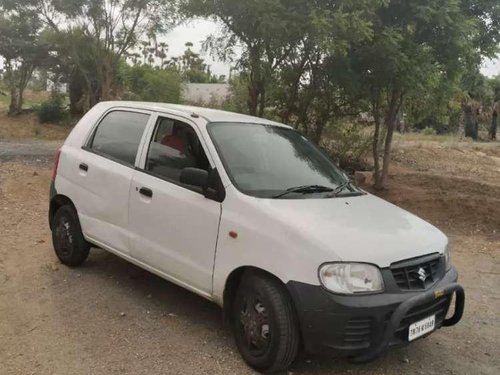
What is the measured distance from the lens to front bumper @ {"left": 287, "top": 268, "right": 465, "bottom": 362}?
327 centimetres

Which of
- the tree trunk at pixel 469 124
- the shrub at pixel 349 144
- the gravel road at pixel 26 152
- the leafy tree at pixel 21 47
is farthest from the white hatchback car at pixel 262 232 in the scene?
the tree trunk at pixel 469 124

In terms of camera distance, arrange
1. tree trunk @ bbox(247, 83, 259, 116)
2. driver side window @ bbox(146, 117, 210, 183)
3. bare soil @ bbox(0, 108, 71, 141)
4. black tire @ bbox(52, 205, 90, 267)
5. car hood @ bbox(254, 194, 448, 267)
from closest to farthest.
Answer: car hood @ bbox(254, 194, 448, 267), driver side window @ bbox(146, 117, 210, 183), black tire @ bbox(52, 205, 90, 267), tree trunk @ bbox(247, 83, 259, 116), bare soil @ bbox(0, 108, 71, 141)

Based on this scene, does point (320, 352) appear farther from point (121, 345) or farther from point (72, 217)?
point (72, 217)

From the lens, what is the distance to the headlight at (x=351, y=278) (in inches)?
130

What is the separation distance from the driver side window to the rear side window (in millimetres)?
236

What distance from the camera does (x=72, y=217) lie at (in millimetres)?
5430

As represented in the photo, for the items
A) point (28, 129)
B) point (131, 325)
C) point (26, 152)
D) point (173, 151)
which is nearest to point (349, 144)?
point (26, 152)

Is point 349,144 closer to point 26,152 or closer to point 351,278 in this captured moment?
point 26,152

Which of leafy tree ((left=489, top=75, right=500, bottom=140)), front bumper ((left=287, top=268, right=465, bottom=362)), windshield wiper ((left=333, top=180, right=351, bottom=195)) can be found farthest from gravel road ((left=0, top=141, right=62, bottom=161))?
leafy tree ((left=489, top=75, right=500, bottom=140))

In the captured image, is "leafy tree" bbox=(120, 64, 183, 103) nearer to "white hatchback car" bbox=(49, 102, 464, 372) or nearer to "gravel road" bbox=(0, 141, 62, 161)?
"gravel road" bbox=(0, 141, 62, 161)

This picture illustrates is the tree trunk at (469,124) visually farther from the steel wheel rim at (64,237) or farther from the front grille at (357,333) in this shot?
the front grille at (357,333)

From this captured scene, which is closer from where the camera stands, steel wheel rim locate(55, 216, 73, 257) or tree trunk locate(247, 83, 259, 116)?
steel wheel rim locate(55, 216, 73, 257)

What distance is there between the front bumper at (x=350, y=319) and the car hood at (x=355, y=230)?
0.24 meters

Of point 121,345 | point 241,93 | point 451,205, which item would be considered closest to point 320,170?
point 121,345
